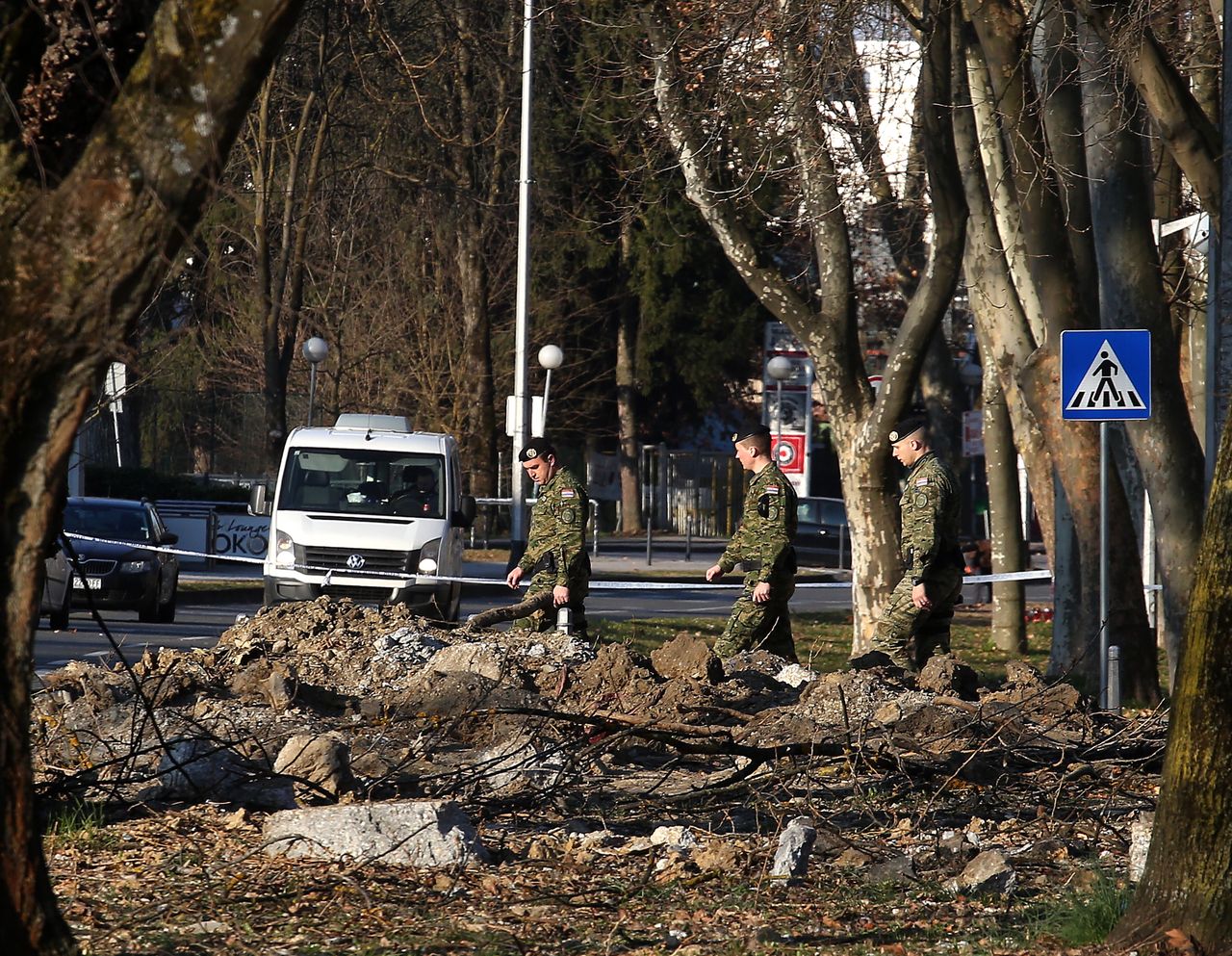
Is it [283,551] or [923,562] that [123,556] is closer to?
[283,551]

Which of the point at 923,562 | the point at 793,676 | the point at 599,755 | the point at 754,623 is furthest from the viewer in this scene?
the point at 754,623

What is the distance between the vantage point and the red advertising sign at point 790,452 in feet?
93.6

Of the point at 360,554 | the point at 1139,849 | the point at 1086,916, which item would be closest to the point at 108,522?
the point at 360,554

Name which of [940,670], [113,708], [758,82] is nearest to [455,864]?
[113,708]

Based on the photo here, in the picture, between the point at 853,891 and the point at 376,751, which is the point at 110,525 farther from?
the point at 853,891

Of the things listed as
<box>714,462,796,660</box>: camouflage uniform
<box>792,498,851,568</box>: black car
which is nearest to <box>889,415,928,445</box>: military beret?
<box>714,462,796,660</box>: camouflage uniform

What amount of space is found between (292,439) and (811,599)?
509 inches

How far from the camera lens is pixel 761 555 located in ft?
38.8

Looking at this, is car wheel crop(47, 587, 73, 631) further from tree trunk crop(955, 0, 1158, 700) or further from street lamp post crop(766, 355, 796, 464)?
street lamp post crop(766, 355, 796, 464)

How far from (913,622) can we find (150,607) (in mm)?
11456

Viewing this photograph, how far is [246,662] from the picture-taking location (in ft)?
36.7

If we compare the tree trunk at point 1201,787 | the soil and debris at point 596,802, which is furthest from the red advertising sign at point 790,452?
the tree trunk at point 1201,787

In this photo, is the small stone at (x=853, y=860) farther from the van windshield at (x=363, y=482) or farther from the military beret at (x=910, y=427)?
the van windshield at (x=363, y=482)

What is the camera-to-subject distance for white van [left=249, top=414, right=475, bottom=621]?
59.2 ft
